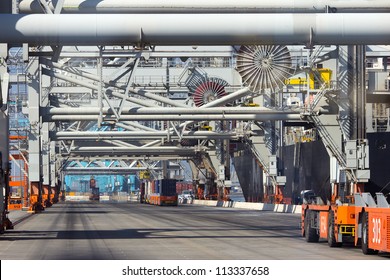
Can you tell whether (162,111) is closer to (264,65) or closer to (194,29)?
(264,65)

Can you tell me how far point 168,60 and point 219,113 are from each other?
1568 centimetres

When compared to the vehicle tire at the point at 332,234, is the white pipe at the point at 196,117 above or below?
above

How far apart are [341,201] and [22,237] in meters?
14.5

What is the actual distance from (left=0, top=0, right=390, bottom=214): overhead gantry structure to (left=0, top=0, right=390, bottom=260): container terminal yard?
0.08 meters

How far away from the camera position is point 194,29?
3500cm

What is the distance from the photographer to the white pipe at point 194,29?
34375mm

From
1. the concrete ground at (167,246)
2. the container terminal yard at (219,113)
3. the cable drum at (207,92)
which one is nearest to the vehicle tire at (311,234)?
the container terminal yard at (219,113)

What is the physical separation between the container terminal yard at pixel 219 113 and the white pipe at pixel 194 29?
47 mm

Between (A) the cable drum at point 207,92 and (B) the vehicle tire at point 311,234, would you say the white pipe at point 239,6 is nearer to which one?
(B) the vehicle tire at point 311,234

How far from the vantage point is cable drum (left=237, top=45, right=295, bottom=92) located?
6788cm

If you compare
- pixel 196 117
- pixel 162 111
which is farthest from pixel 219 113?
pixel 162 111

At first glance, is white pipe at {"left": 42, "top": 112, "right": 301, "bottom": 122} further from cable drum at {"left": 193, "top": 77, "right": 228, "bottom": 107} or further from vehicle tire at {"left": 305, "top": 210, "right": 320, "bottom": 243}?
vehicle tire at {"left": 305, "top": 210, "right": 320, "bottom": 243}

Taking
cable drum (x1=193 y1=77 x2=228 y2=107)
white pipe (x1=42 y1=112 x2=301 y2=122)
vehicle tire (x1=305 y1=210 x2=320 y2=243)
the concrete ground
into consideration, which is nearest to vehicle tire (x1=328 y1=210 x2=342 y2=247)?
the concrete ground
